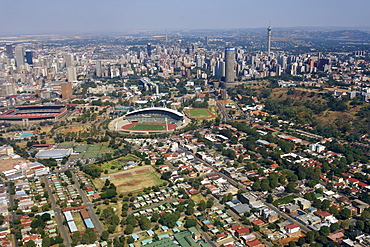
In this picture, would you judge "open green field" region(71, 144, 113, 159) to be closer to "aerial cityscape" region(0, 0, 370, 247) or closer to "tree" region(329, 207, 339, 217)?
"aerial cityscape" region(0, 0, 370, 247)

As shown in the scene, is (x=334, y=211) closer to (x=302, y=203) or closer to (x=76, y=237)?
(x=302, y=203)

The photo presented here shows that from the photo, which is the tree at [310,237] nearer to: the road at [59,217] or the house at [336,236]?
the house at [336,236]

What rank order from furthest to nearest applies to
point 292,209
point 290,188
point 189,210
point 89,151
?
1. point 89,151
2. point 290,188
3. point 292,209
4. point 189,210

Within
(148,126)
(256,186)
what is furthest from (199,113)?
(256,186)

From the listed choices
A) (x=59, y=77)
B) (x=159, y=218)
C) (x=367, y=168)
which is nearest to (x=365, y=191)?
(x=367, y=168)

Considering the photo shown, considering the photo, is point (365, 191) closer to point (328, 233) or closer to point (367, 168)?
point (367, 168)

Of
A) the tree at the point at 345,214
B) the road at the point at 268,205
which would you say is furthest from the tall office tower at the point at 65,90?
the tree at the point at 345,214
